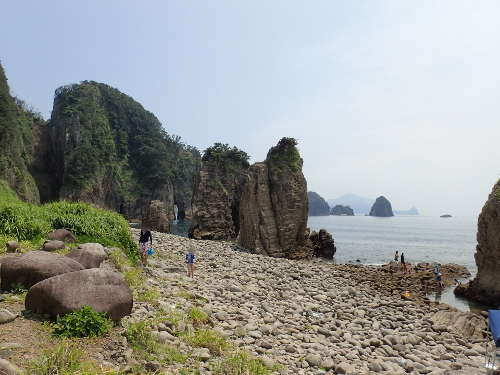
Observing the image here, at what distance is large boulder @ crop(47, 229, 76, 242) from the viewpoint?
513 inches

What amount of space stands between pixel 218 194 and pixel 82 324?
63661mm

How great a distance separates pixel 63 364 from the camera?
529 cm

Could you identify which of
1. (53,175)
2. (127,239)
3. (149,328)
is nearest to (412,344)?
(149,328)

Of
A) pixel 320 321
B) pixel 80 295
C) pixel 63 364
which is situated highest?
pixel 80 295

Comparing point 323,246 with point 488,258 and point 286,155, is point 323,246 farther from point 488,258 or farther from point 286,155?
point 488,258

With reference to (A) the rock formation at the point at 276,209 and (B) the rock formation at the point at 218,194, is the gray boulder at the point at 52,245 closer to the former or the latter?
(A) the rock formation at the point at 276,209

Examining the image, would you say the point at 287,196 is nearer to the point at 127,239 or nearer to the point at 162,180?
the point at 127,239

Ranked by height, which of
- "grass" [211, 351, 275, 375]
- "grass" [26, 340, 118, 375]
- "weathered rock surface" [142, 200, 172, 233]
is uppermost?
"grass" [26, 340, 118, 375]

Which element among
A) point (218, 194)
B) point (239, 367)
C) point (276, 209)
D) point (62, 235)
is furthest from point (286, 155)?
point (239, 367)

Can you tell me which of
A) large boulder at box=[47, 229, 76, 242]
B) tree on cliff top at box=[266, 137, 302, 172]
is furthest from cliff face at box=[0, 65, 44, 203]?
large boulder at box=[47, 229, 76, 242]

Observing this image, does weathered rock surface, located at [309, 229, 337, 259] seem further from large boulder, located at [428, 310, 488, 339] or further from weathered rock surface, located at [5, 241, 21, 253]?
weathered rock surface, located at [5, 241, 21, 253]

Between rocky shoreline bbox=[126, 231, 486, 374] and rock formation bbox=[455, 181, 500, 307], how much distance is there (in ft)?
24.0

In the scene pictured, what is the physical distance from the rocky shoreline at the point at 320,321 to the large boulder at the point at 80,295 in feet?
3.48

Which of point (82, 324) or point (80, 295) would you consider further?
point (80, 295)
